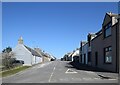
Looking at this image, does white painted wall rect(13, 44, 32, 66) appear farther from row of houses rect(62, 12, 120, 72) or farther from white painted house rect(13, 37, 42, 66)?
row of houses rect(62, 12, 120, 72)

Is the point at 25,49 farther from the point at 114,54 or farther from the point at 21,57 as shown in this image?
the point at 114,54

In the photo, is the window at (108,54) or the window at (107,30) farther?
the window at (107,30)

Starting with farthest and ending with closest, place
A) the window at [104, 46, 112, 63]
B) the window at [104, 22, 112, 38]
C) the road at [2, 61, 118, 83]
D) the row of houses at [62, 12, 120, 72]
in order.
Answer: the window at [104, 22, 112, 38], the window at [104, 46, 112, 63], the row of houses at [62, 12, 120, 72], the road at [2, 61, 118, 83]

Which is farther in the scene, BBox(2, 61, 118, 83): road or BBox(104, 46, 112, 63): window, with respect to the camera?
BBox(104, 46, 112, 63): window

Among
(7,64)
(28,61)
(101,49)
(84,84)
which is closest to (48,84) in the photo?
(84,84)

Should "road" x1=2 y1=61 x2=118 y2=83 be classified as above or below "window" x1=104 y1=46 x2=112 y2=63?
below

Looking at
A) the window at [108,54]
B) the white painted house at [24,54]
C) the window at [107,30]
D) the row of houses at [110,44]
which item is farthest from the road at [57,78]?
the white painted house at [24,54]

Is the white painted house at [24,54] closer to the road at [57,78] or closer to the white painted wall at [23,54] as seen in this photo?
the white painted wall at [23,54]

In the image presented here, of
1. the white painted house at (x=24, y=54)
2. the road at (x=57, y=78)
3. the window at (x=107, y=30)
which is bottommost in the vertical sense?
the road at (x=57, y=78)

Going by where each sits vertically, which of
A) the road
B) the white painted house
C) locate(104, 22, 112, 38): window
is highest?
locate(104, 22, 112, 38): window

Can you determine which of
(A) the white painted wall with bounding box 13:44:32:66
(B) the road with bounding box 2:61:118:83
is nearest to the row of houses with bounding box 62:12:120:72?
(B) the road with bounding box 2:61:118:83

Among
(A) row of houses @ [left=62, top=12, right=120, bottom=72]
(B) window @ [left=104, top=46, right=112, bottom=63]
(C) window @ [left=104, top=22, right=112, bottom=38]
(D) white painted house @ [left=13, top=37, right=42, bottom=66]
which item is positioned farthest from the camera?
(D) white painted house @ [left=13, top=37, right=42, bottom=66]

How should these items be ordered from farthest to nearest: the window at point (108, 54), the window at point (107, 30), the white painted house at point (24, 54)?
the white painted house at point (24, 54) → the window at point (107, 30) → the window at point (108, 54)

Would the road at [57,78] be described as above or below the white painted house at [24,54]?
below
